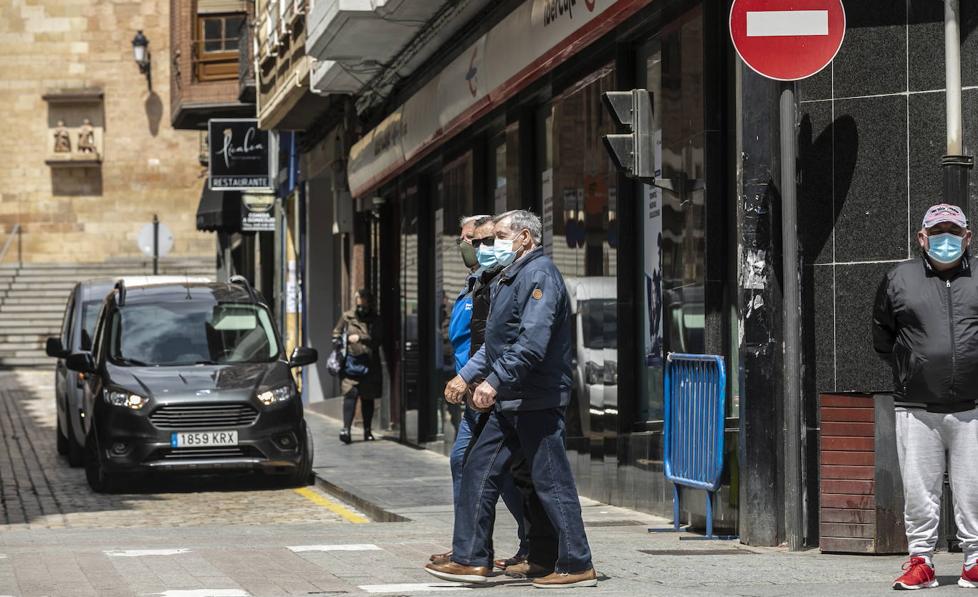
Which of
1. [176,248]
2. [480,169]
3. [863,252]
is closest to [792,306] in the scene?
[863,252]

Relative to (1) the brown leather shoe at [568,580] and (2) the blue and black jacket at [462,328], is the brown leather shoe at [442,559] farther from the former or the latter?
(2) the blue and black jacket at [462,328]

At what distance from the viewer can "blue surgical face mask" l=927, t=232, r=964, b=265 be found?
8562 mm

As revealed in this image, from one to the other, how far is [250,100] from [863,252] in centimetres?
Result: 2748

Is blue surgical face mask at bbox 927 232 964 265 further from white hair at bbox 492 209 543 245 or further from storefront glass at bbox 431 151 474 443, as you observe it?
storefront glass at bbox 431 151 474 443

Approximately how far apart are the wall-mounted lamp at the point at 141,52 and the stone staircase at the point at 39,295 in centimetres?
628

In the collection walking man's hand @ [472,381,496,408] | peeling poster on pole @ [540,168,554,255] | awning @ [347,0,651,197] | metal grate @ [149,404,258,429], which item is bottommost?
metal grate @ [149,404,258,429]

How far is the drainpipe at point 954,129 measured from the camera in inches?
401

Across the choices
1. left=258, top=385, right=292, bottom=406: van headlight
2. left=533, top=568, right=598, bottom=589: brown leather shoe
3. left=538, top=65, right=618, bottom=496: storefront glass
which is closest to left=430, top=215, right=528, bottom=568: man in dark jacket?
left=533, top=568, right=598, bottom=589: brown leather shoe

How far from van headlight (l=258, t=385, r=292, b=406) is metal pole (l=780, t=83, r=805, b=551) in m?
7.07

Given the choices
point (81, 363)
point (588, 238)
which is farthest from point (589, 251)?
point (81, 363)

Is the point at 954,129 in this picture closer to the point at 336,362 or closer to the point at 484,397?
the point at 484,397

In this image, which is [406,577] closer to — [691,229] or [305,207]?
[691,229]

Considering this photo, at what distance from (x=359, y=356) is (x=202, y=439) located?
17.8 ft

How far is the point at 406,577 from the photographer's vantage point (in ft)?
30.6
